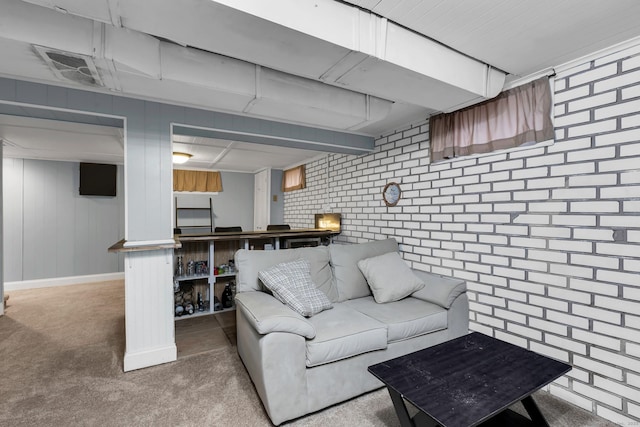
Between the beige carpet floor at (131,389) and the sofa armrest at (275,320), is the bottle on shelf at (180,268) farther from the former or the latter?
the sofa armrest at (275,320)

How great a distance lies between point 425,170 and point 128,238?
286cm

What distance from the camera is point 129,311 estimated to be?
96.6 inches

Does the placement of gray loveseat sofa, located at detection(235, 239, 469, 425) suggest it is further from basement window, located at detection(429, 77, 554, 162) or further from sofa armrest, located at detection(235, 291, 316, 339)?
basement window, located at detection(429, 77, 554, 162)

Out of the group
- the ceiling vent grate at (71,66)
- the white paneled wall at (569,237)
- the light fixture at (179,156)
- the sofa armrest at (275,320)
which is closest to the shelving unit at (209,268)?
the sofa armrest at (275,320)

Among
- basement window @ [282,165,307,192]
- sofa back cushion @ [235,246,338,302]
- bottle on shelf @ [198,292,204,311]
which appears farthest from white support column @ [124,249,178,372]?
basement window @ [282,165,307,192]

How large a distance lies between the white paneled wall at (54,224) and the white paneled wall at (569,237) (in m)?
5.84

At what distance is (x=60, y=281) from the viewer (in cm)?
519

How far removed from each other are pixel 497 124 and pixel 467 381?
198 cm

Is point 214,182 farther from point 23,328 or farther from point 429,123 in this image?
point 429,123

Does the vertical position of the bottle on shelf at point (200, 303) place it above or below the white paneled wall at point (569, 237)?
below

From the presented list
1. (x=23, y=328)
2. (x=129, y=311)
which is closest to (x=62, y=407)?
(x=129, y=311)

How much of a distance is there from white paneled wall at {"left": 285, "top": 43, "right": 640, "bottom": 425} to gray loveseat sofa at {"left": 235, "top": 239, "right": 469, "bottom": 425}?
386 millimetres

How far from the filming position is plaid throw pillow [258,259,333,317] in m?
2.20

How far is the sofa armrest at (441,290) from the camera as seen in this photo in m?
2.51
